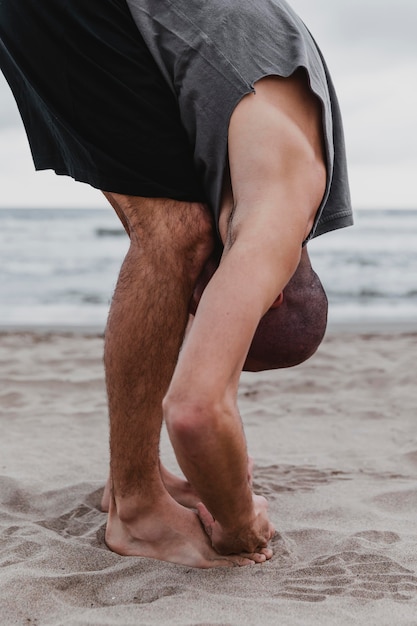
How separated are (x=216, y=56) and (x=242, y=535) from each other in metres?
1.05

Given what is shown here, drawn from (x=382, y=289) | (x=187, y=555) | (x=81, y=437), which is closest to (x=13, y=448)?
(x=81, y=437)

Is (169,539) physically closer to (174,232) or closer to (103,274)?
(174,232)

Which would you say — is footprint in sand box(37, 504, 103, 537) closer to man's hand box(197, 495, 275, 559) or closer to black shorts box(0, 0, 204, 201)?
man's hand box(197, 495, 275, 559)

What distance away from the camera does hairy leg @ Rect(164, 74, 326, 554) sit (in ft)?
4.71

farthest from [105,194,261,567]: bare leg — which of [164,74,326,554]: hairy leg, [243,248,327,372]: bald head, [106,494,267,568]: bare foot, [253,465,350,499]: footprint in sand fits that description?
[253,465,350,499]: footprint in sand

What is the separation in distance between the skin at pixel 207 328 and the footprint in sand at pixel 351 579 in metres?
0.13


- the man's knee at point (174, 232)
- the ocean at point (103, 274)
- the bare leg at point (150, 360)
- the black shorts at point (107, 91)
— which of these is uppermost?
the black shorts at point (107, 91)

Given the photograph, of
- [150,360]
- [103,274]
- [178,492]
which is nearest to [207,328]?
[150,360]

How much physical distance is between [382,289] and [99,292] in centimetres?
342

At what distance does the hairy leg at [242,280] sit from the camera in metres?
1.43

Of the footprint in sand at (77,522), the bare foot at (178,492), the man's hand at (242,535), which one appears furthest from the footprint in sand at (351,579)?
the footprint in sand at (77,522)

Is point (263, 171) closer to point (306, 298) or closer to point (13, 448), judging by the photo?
point (306, 298)

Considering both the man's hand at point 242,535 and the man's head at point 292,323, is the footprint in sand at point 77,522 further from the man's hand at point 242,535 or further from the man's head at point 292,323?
the man's head at point 292,323

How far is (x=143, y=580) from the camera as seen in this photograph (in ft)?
5.52
